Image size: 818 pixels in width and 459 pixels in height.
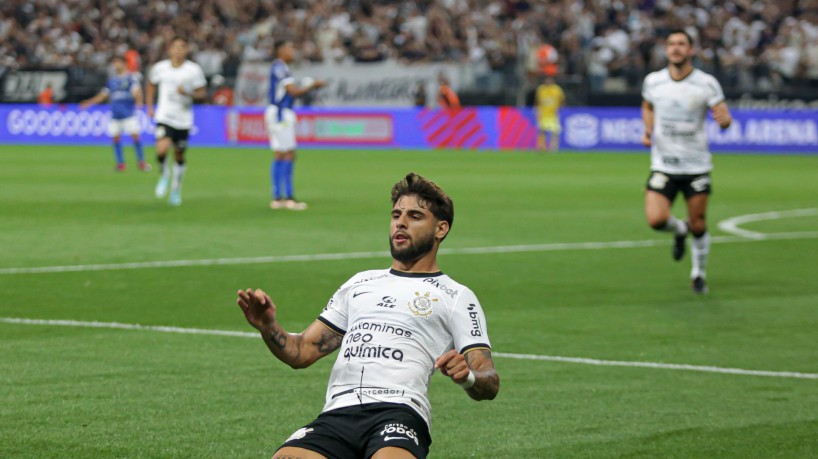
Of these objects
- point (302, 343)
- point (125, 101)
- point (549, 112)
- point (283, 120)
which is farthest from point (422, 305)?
point (549, 112)

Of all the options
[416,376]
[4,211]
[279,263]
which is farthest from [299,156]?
[416,376]

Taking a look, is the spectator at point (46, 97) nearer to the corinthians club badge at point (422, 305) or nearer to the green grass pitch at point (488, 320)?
the green grass pitch at point (488, 320)

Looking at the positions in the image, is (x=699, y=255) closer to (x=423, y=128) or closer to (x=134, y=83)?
(x=134, y=83)

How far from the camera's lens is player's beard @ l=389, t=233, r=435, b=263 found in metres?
5.33

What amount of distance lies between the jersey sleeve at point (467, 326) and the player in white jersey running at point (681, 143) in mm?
7642

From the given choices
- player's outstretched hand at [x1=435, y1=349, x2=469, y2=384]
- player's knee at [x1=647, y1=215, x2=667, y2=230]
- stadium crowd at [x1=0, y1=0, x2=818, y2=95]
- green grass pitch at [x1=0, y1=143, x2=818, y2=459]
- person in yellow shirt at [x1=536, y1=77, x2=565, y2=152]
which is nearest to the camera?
player's outstretched hand at [x1=435, y1=349, x2=469, y2=384]

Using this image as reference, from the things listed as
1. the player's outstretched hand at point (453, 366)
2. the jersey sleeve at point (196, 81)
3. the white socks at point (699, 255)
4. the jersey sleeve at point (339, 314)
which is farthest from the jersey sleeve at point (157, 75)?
the player's outstretched hand at point (453, 366)

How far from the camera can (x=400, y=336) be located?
17.1 ft

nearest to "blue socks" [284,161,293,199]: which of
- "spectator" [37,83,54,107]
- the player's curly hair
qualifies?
the player's curly hair

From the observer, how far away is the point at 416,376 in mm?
5172

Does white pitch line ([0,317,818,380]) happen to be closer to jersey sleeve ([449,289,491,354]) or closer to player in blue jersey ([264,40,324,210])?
jersey sleeve ([449,289,491,354])

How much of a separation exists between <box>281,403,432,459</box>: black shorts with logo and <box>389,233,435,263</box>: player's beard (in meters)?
0.62

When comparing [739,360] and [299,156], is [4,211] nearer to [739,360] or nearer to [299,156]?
[739,360]

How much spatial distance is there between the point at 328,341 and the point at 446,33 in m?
39.6
